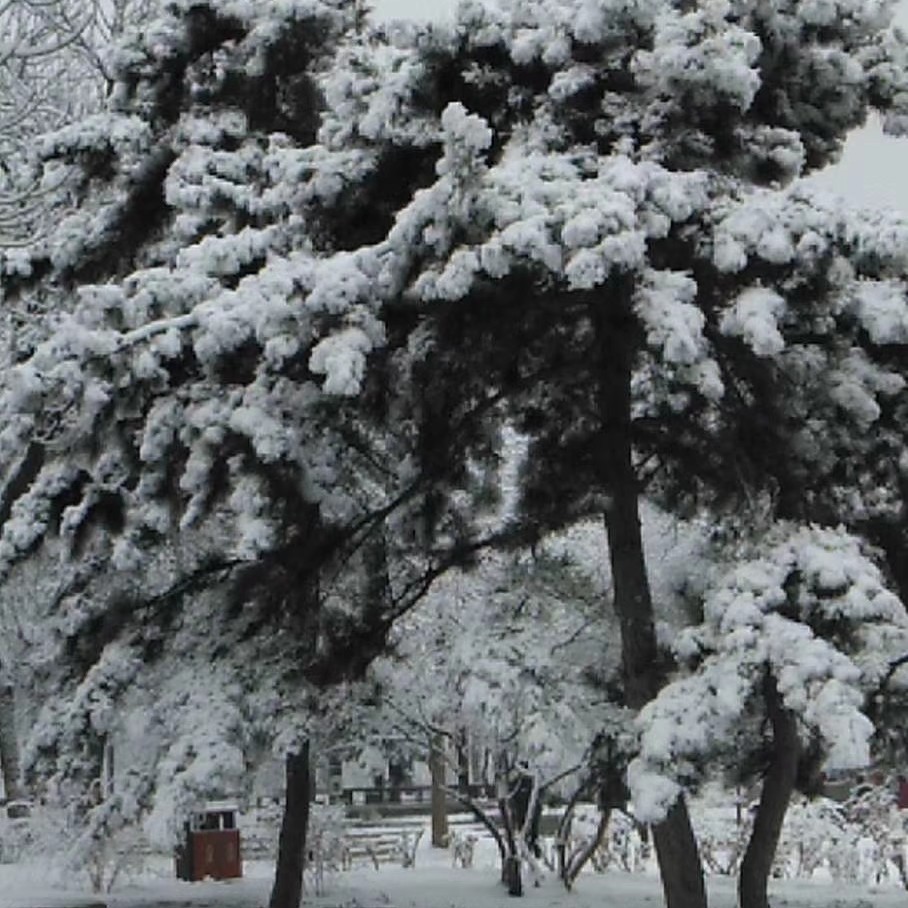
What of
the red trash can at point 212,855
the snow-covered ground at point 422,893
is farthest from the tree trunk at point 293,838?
the red trash can at point 212,855

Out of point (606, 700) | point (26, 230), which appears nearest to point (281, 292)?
point (606, 700)

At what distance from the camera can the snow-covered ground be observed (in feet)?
46.2

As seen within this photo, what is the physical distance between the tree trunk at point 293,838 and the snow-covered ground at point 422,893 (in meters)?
1.67

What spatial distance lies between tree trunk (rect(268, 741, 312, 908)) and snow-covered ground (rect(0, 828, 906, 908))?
5.49 ft

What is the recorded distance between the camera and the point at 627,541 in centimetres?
1066

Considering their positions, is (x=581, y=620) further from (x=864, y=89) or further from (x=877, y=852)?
(x=877, y=852)

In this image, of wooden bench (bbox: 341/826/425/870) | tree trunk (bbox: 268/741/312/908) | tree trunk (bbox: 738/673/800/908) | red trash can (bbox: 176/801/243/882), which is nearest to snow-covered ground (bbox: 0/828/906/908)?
wooden bench (bbox: 341/826/425/870)

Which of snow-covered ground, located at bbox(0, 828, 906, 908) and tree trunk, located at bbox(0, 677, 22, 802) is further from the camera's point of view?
tree trunk, located at bbox(0, 677, 22, 802)

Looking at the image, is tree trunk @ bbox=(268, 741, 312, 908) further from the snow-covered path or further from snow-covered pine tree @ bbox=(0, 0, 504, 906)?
the snow-covered path

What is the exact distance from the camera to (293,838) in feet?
41.0

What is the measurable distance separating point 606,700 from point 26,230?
20.7ft

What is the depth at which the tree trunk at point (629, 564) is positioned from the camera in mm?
10023

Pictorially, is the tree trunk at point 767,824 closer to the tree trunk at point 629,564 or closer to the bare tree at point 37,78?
the tree trunk at point 629,564

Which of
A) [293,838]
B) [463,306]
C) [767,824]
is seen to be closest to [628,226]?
[463,306]
